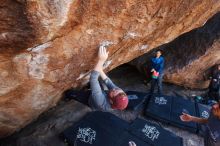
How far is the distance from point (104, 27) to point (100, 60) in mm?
457

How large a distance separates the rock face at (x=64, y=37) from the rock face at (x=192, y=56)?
5.84 ft

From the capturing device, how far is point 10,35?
8.79 ft

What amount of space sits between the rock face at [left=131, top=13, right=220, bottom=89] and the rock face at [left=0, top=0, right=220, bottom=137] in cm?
178

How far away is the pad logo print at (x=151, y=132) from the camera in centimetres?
481

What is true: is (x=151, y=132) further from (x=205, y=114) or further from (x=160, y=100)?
(x=205, y=114)

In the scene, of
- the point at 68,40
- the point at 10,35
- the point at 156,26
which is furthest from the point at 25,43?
the point at 156,26

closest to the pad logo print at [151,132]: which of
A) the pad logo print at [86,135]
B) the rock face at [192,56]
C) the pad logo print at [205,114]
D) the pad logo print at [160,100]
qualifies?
the pad logo print at [160,100]

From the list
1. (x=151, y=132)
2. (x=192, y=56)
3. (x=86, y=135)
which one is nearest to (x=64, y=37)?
(x=86, y=135)

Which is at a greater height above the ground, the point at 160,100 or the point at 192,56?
the point at 192,56

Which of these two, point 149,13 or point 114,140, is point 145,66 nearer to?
point 114,140

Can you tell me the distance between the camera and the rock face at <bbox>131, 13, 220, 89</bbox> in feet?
20.4

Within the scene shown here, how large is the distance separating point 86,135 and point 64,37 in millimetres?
1947

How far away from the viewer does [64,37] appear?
3107mm

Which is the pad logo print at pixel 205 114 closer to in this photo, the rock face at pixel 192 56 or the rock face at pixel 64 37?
the rock face at pixel 192 56
